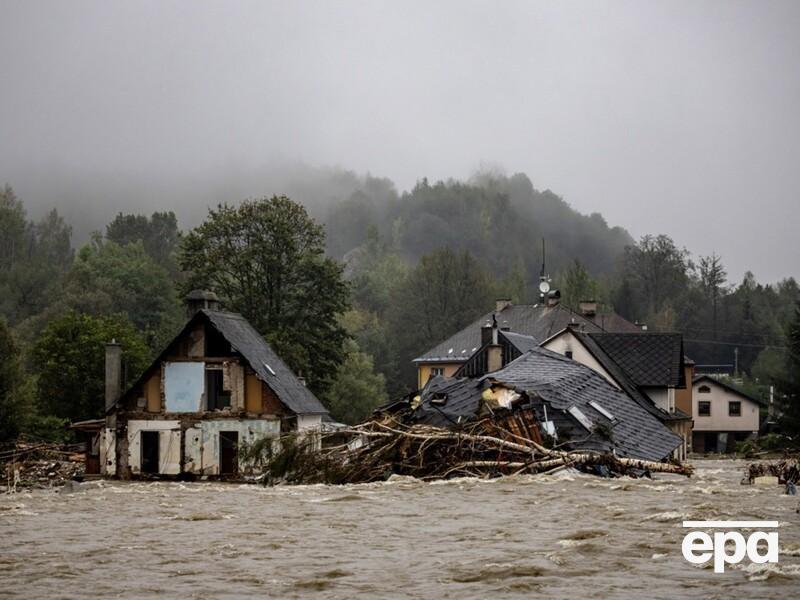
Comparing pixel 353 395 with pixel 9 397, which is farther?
pixel 353 395

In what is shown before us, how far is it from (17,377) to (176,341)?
26.6 feet

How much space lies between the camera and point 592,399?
37406mm

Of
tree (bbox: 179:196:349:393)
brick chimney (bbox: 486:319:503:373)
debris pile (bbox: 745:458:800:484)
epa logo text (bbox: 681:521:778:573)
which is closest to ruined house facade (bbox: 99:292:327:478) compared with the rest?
brick chimney (bbox: 486:319:503:373)

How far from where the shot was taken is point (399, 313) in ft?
393

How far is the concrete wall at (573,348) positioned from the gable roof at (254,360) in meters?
10.1

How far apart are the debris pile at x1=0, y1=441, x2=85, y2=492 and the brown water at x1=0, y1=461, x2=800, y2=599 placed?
42.1 ft

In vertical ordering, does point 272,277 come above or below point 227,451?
above

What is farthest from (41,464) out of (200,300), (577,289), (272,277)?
(577,289)

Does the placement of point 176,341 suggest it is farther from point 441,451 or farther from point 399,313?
point 399,313

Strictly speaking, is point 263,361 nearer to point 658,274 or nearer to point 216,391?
point 216,391

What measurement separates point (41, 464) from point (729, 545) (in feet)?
112

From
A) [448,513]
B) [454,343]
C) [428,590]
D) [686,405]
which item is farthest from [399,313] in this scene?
[428,590]

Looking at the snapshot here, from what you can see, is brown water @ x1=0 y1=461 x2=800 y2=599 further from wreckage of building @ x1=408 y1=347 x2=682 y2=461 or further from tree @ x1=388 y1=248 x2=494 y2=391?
tree @ x1=388 y1=248 x2=494 y2=391

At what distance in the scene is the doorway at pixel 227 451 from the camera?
46.0 meters
